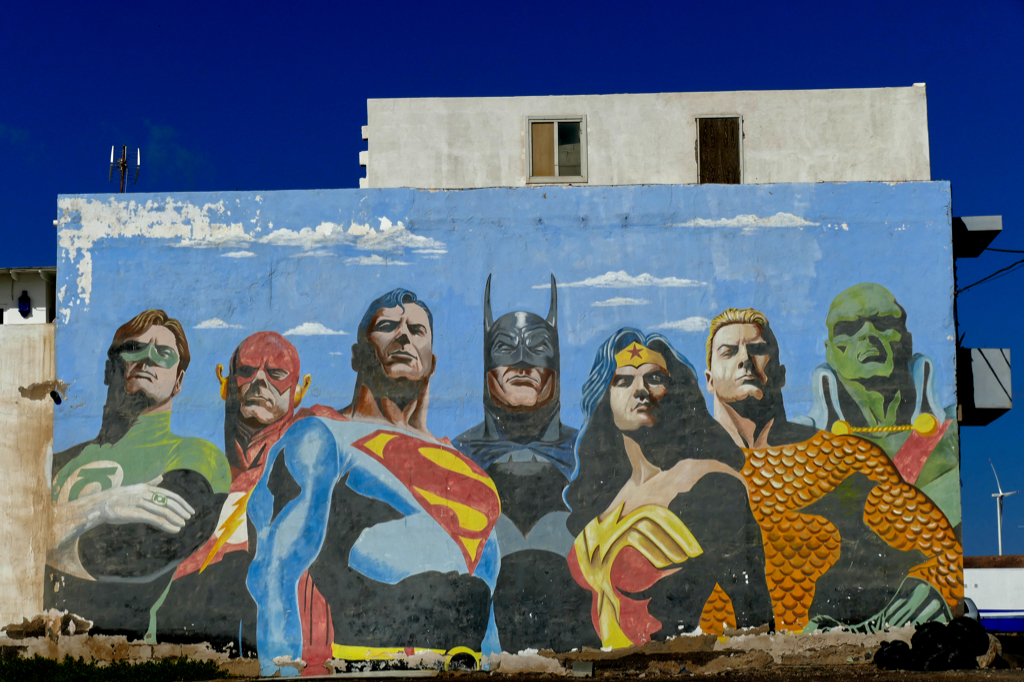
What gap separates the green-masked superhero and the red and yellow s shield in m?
2.38

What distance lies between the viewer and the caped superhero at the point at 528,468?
13.2 metres

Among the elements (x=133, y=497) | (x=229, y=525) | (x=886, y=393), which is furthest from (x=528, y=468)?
(x=133, y=497)

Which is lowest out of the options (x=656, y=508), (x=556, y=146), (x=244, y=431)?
(x=656, y=508)

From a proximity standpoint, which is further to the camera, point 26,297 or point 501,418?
point 26,297

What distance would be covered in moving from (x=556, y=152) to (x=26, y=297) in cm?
938

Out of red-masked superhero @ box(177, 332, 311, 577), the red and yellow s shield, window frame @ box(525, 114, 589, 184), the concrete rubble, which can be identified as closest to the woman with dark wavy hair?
the concrete rubble

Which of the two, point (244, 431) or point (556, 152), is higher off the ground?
point (556, 152)

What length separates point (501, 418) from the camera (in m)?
13.5

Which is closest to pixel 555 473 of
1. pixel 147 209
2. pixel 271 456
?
pixel 271 456

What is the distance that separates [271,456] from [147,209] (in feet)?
13.9

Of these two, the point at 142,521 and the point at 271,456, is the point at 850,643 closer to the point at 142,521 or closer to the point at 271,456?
the point at 271,456

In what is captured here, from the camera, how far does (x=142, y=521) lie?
44.5 feet

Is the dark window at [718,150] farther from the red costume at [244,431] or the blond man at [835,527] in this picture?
the red costume at [244,431]

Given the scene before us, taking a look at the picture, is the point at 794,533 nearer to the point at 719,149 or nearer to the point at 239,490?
the point at 719,149
